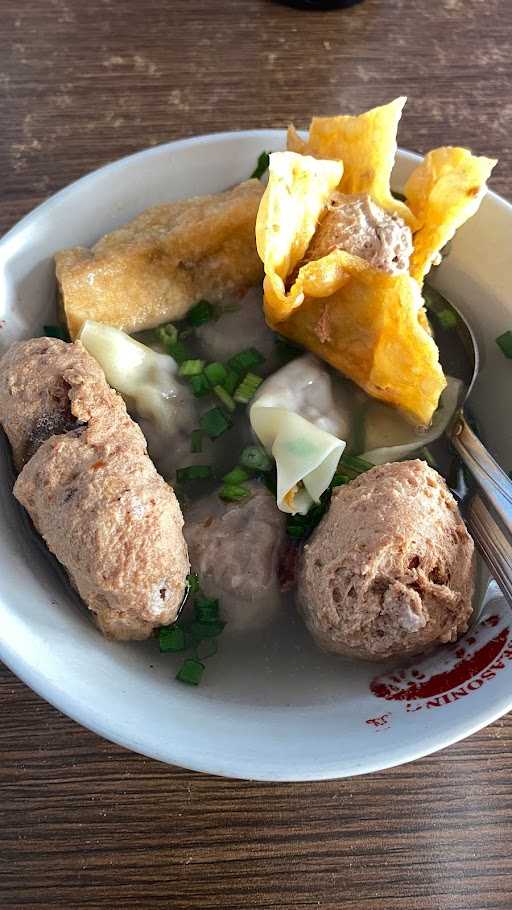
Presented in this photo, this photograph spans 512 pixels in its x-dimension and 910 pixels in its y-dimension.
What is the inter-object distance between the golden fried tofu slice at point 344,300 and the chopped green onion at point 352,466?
0.13 metres

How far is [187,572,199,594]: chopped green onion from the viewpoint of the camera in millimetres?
1153

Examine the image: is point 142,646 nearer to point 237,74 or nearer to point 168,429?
point 168,429

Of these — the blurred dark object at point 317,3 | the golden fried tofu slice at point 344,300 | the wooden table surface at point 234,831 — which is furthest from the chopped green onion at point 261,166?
the wooden table surface at point 234,831

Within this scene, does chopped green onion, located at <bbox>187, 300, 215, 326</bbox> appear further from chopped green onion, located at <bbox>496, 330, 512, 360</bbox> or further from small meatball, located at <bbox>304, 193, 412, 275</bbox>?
chopped green onion, located at <bbox>496, 330, 512, 360</bbox>

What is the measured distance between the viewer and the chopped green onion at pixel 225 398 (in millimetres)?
1349

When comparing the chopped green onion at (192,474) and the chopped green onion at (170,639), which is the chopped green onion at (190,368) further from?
the chopped green onion at (170,639)

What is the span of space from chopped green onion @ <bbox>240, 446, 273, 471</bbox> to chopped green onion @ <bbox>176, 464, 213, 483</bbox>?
0.07m

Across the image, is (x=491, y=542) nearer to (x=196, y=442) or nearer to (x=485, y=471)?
(x=485, y=471)

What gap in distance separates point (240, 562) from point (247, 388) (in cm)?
34

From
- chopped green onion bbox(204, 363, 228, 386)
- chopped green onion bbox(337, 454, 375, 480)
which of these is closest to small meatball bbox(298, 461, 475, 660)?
chopped green onion bbox(337, 454, 375, 480)

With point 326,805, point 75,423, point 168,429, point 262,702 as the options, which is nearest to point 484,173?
point 168,429

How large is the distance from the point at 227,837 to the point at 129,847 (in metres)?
0.14

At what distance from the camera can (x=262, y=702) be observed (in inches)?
42.1

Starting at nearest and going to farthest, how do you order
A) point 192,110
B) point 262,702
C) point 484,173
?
1. point 262,702
2. point 484,173
3. point 192,110
